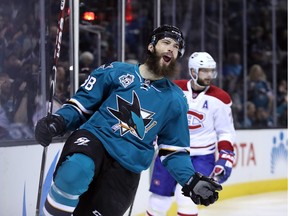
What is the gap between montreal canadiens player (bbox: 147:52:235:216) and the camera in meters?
4.96

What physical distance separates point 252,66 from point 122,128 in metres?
5.72

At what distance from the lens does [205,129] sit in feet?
16.9

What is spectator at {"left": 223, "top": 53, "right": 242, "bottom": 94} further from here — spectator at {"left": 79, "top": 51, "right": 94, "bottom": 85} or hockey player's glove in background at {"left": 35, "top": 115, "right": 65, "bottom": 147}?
hockey player's glove in background at {"left": 35, "top": 115, "right": 65, "bottom": 147}

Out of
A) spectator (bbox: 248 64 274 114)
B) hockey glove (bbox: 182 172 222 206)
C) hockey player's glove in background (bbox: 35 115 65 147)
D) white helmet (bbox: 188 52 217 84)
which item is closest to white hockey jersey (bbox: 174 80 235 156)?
white helmet (bbox: 188 52 217 84)

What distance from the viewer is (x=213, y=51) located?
27.1 feet

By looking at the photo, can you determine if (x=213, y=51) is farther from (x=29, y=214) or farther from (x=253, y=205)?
(x=29, y=214)

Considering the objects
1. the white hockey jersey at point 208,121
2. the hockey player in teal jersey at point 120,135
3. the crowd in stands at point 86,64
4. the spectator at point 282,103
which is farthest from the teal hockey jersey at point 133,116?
the spectator at point 282,103

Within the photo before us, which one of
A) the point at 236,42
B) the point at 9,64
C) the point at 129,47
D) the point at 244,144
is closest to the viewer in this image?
the point at 9,64

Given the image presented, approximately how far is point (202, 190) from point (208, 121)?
6.16 ft

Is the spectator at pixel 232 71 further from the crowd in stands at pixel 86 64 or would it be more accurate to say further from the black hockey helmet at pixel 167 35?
the black hockey helmet at pixel 167 35

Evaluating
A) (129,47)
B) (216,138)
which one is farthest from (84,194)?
(129,47)

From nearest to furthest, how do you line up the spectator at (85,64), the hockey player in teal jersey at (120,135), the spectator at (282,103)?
the hockey player in teal jersey at (120,135)
the spectator at (85,64)
the spectator at (282,103)

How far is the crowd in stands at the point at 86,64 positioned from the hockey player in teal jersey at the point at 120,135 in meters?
1.29

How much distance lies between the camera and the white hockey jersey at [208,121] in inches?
200
